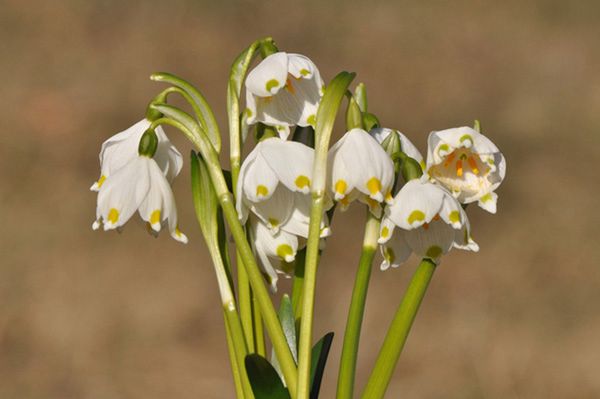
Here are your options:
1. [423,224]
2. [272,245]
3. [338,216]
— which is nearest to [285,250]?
[272,245]

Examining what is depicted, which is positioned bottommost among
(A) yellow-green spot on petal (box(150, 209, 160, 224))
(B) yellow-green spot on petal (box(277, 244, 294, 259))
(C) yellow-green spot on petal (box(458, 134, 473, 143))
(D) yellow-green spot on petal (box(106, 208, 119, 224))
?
(B) yellow-green spot on petal (box(277, 244, 294, 259))

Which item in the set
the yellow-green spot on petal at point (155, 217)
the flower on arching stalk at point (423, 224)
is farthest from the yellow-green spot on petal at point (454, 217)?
the yellow-green spot on petal at point (155, 217)

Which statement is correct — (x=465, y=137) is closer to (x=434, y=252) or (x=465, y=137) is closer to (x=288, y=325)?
(x=434, y=252)

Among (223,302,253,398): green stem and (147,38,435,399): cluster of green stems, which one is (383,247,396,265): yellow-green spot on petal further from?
(223,302,253,398): green stem

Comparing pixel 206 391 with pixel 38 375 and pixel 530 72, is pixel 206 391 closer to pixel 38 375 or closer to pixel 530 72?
pixel 38 375

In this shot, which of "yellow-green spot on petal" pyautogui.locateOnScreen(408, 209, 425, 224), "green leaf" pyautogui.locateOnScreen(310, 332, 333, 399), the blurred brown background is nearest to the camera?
"yellow-green spot on petal" pyautogui.locateOnScreen(408, 209, 425, 224)

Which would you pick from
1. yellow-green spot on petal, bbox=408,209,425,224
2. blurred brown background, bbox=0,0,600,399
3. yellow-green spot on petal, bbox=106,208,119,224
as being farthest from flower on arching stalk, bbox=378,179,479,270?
blurred brown background, bbox=0,0,600,399
